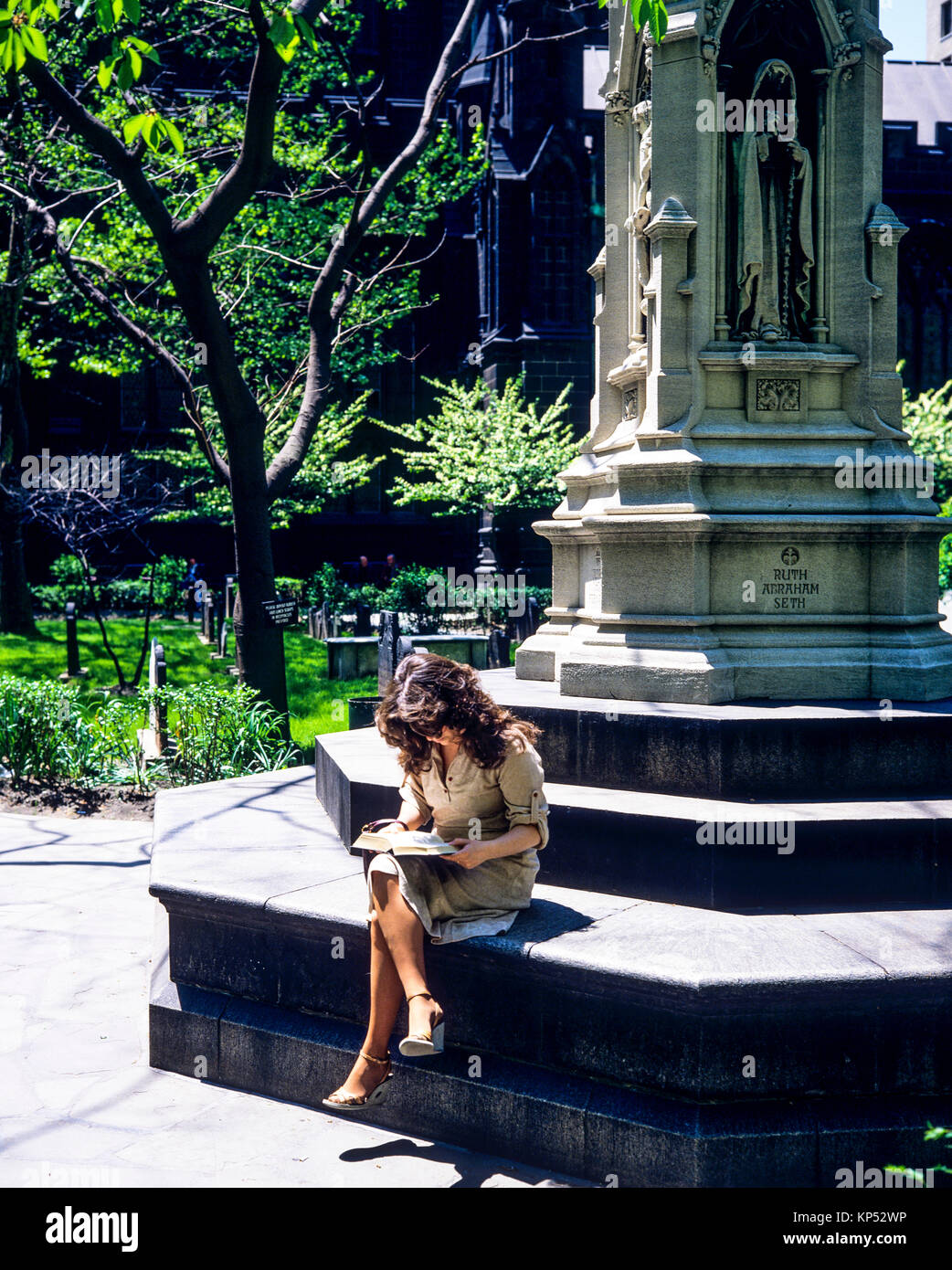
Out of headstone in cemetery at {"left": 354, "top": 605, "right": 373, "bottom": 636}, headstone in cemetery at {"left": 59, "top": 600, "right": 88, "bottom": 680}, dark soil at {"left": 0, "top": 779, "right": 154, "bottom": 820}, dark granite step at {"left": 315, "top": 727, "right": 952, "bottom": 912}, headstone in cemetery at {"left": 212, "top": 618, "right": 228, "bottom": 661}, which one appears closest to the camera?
dark granite step at {"left": 315, "top": 727, "right": 952, "bottom": 912}

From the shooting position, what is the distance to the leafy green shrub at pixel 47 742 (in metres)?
10.6

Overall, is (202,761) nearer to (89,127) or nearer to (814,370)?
(89,127)

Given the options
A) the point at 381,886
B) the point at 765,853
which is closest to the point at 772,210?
the point at 765,853

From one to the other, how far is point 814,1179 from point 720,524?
123 inches

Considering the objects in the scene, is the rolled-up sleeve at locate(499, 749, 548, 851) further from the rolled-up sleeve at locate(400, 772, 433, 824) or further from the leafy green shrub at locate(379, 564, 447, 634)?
the leafy green shrub at locate(379, 564, 447, 634)

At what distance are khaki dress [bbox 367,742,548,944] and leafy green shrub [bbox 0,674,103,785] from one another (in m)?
6.85

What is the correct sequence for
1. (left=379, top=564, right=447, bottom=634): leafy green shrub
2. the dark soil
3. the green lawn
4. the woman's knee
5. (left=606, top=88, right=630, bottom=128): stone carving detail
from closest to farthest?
the woman's knee → (left=606, top=88, right=630, bottom=128): stone carving detail → the dark soil → the green lawn → (left=379, top=564, right=447, bottom=634): leafy green shrub

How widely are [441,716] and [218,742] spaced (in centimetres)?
621

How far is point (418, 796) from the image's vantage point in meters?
4.67

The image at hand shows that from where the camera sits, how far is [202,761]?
1023cm

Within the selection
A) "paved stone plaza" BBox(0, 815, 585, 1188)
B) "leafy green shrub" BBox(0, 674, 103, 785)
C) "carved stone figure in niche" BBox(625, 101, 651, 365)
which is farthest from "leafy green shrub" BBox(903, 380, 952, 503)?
"paved stone plaza" BBox(0, 815, 585, 1188)

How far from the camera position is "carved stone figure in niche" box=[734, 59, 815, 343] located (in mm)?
6359

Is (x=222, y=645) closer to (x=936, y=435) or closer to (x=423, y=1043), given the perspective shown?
(x=423, y=1043)
